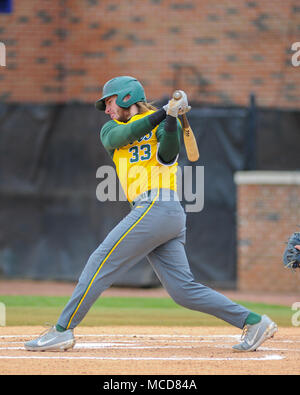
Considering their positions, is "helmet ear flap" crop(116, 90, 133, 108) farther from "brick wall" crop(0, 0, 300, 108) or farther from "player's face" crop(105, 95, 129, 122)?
"brick wall" crop(0, 0, 300, 108)

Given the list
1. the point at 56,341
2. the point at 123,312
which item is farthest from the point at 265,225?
the point at 56,341

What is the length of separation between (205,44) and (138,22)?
1262 millimetres

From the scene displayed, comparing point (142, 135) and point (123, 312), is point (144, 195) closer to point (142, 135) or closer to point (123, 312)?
point (142, 135)

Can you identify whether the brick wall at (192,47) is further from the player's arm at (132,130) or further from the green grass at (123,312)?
the player's arm at (132,130)

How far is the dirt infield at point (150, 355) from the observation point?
5359 millimetres

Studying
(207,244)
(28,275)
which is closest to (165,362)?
(207,244)

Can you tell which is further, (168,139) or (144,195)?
(144,195)

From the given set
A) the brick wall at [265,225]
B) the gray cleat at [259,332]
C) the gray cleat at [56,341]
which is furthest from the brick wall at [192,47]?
the gray cleat at [56,341]

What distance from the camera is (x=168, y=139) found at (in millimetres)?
5824

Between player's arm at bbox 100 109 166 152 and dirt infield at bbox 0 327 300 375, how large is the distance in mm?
1544

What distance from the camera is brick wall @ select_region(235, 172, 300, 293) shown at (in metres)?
12.1

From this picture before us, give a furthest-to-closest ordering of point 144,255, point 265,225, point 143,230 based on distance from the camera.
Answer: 1. point 265,225
2. point 144,255
3. point 143,230

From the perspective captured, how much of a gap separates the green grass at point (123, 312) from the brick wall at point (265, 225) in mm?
1411

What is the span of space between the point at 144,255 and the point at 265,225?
6384 millimetres
